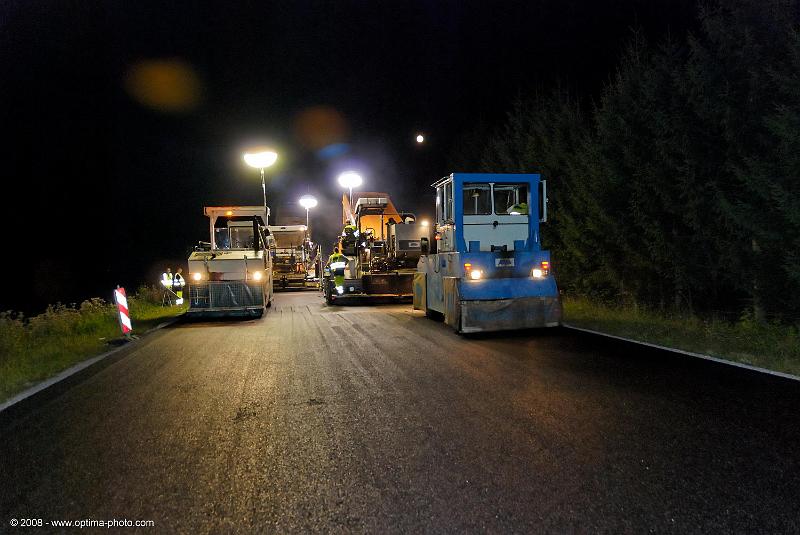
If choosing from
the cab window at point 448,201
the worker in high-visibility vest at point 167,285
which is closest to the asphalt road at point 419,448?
the cab window at point 448,201

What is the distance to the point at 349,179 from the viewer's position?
29594mm

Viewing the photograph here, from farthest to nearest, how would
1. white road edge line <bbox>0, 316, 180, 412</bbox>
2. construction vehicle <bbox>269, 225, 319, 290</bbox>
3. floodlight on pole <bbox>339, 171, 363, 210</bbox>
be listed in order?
1. construction vehicle <bbox>269, 225, 319, 290</bbox>
2. floodlight on pole <bbox>339, 171, 363, 210</bbox>
3. white road edge line <bbox>0, 316, 180, 412</bbox>

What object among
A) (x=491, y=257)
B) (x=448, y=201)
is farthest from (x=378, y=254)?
(x=491, y=257)

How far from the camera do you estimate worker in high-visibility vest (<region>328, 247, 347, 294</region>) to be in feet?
72.1

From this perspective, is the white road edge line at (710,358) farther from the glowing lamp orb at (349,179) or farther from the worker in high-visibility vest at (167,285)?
the glowing lamp orb at (349,179)

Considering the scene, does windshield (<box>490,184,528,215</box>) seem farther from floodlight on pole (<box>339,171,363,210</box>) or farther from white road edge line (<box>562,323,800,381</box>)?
floodlight on pole (<box>339,171,363,210</box>)

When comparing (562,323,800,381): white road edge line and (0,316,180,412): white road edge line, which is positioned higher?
(562,323,800,381): white road edge line

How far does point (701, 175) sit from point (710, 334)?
148 inches

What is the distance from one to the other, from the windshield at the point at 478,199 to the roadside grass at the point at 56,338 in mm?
7949

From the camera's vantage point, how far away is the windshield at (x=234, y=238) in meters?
20.8

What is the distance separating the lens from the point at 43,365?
10.1 meters

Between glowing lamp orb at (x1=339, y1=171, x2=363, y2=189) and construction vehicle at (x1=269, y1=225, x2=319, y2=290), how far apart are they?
13.7ft

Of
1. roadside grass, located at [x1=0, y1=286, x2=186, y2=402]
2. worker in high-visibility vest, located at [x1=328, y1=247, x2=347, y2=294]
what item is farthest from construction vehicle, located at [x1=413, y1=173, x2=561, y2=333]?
worker in high-visibility vest, located at [x1=328, y1=247, x2=347, y2=294]

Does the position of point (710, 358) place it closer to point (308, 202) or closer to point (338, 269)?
point (338, 269)
